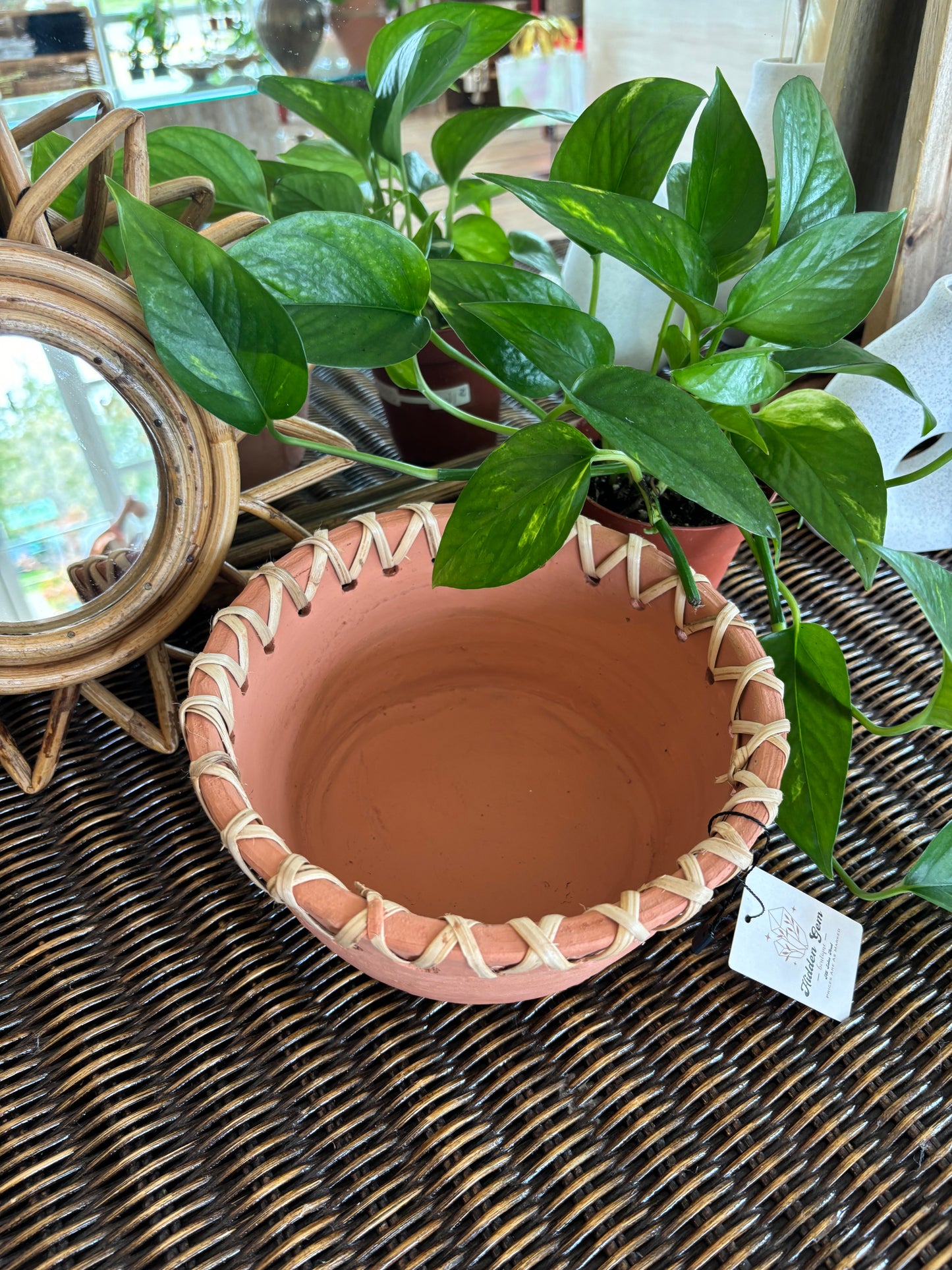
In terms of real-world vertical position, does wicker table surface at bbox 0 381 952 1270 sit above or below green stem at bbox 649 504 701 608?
below

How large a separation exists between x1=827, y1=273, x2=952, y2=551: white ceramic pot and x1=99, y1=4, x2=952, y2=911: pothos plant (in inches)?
10.4

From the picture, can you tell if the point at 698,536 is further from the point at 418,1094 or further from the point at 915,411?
the point at 418,1094

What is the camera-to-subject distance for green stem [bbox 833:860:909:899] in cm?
67

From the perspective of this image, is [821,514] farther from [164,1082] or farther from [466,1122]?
[164,1082]

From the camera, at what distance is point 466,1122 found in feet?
1.97

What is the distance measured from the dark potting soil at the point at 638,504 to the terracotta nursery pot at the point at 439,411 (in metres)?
0.24

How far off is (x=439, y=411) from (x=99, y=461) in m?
0.45

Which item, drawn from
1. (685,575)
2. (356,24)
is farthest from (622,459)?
(356,24)

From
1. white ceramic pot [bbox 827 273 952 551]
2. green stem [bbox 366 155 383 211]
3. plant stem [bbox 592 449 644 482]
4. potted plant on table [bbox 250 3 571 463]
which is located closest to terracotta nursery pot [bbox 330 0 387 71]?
potted plant on table [bbox 250 3 571 463]

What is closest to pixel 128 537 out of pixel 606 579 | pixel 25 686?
pixel 25 686

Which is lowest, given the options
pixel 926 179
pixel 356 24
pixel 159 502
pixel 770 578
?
pixel 770 578

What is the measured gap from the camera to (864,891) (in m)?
0.73

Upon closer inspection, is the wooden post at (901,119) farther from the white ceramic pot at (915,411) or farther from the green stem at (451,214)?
the green stem at (451,214)

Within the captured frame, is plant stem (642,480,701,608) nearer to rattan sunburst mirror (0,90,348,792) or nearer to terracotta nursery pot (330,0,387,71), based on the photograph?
rattan sunburst mirror (0,90,348,792)
